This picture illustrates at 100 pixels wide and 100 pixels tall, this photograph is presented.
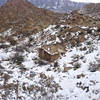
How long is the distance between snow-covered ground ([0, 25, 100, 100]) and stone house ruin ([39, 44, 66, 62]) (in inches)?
16.0

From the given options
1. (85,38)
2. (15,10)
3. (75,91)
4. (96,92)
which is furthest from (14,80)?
(15,10)

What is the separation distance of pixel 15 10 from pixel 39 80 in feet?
120

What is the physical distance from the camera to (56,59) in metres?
12.9

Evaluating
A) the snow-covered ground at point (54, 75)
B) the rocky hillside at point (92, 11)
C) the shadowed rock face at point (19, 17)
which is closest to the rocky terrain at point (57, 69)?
the snow-covered ground at point (54, 75)

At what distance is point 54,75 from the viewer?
1061 cm

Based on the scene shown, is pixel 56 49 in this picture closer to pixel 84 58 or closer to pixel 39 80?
pixel 84 58

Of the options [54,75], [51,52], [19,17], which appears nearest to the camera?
[54,75]

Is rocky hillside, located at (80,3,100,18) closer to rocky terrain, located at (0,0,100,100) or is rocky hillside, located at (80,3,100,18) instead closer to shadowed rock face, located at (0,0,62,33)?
shadowed rock face, located at (0,0,62,33)

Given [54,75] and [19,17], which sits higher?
[19,17]

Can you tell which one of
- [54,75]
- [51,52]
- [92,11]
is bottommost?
[54,75]

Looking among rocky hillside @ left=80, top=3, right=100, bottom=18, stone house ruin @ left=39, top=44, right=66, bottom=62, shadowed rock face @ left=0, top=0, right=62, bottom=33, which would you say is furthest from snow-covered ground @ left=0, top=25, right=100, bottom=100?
shadowed rock face @ left=0, top=0, right=62, bottom=33

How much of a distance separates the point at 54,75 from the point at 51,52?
311 centimetres

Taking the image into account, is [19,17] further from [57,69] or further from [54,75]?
[54,75]

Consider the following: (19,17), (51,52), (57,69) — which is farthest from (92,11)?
(57,69)
